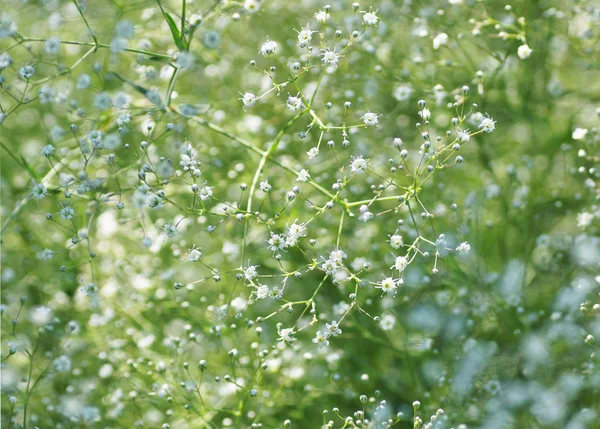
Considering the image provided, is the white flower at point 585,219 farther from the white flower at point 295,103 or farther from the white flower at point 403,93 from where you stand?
the white flower at point 295,103

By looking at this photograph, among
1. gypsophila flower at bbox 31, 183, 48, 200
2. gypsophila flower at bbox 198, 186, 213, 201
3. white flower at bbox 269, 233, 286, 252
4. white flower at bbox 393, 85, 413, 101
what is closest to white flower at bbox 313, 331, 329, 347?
white flower at bbox 269, 233, 286, 252

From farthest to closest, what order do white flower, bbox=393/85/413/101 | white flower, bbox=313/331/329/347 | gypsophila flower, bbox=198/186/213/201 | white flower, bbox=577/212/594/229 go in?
white flower, bbox=393/85/413/101 < white flower, bbox=577/212/594/229 < gypsophila flower, bbox=198/186/213/201 < white flower, bbox=313/331/329/347

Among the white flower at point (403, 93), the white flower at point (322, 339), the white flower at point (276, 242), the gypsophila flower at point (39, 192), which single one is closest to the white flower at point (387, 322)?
the white flower at point (322, 339)

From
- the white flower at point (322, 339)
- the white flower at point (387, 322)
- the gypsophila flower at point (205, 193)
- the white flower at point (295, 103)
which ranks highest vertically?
A: the white flower at point (295, 103)

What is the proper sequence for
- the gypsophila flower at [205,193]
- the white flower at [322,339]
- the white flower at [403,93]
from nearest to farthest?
the white flower at [322,339], the gypsophila flower at [205,193], the white flower at [403,93]

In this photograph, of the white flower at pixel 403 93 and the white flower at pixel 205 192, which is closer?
the white flower at pixel 205 192

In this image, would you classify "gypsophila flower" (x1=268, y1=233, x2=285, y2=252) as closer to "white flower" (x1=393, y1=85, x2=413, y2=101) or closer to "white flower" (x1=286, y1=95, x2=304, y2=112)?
"white flower" (x1=286, y1=95, x2=304, y2=112)

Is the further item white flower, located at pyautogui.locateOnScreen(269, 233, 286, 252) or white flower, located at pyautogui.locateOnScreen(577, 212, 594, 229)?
white flower, located at pyautogui.locateOnScreen(577, 212, 594, 229)

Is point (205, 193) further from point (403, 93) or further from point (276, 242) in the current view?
point (403, 93)

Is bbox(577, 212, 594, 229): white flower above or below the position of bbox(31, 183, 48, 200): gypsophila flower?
below

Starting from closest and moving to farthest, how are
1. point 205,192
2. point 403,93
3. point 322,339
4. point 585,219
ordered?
point 322,339, point 205,192, point 585,219, point 403,93

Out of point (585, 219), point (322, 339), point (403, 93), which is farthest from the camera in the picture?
point (403, 93)

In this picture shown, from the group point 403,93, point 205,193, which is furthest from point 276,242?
point 403,93
